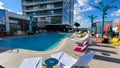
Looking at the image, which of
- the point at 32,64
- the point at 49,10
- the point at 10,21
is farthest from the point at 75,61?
the point at 49,10

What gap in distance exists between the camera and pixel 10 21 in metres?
25.3

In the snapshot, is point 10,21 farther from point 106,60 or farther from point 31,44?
point 106,60

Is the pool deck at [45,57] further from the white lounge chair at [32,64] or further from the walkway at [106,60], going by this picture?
the white lounge chair at [32,64]

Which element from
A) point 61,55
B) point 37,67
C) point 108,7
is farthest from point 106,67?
point 108,7

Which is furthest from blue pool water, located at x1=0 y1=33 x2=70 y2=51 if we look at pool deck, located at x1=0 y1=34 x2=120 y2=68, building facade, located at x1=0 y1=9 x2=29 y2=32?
building facade, located at x1=0 y1=9 x2=29 y2=32

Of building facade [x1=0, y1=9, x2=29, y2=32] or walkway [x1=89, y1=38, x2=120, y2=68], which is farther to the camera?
building facade [x1=0, y1=9, x2=29, y2=32]

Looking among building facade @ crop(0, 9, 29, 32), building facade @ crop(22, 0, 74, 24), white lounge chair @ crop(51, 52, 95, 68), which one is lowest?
white lounge chair @ crop(51, 52, 95, 68)

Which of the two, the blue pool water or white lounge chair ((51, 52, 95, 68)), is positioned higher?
white lounge chair ((51, 52, 95, 68))

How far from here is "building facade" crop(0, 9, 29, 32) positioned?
2232 centimetres

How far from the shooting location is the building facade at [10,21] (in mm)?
22323

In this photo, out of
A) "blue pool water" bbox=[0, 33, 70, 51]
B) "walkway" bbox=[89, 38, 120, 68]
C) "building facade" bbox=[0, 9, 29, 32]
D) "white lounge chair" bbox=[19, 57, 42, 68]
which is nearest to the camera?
"white lounge chair" bbox=[19, 57, 42, 68]

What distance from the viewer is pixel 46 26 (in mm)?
45438

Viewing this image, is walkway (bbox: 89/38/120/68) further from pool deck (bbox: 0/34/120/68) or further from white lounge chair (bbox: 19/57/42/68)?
white lounge chair (bbox: 19/57/42/68)

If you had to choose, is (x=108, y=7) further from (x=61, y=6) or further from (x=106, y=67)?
(x=61, y=6)
